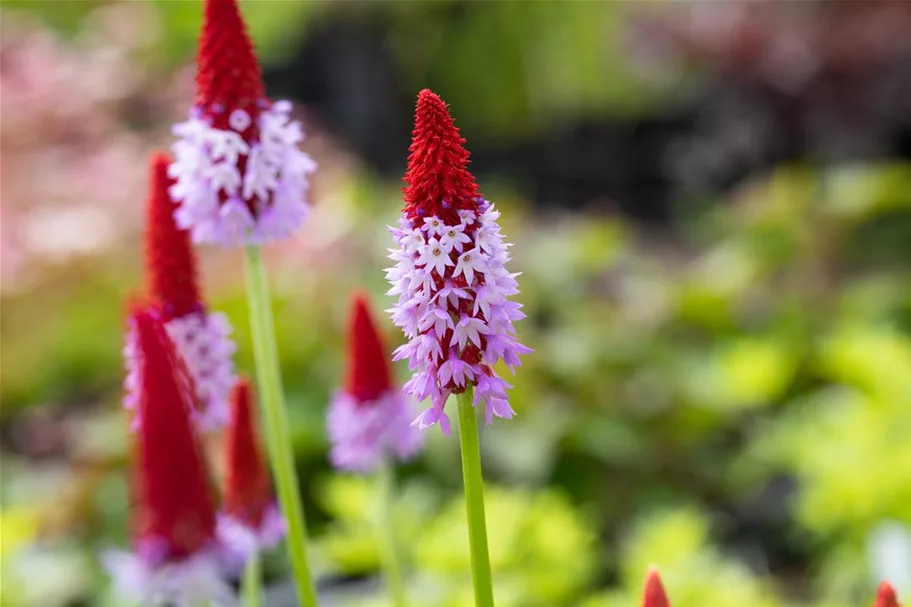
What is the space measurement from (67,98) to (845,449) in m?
2.38

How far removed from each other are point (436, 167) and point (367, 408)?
1.74 ft

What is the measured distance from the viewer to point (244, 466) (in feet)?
2.44

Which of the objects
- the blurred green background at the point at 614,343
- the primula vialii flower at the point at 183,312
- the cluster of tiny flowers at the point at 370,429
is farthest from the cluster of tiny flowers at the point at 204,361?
the blurred green background at the point at 614,343

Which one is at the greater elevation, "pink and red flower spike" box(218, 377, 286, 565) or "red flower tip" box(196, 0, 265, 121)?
"red flower tip" box(196, 0, 265, 121)

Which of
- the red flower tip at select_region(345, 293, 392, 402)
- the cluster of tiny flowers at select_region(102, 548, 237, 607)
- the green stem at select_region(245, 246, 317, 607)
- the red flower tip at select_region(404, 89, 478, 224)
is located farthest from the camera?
the red flower tip at select_region(345, 293, 392, 402)

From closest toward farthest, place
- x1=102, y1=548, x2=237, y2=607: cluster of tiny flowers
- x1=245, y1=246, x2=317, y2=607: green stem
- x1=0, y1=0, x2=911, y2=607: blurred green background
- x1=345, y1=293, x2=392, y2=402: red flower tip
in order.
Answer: x1=102, y1=548, x2=237, y2=607: cluster of tiny flowers
x1=245, y1=246, x2=317, y2=607: green stem
x1=345, y1=293, x2=392, y2=402: red flower tip
x1=0, y1=0, x2=911, y2=607: blurred green background

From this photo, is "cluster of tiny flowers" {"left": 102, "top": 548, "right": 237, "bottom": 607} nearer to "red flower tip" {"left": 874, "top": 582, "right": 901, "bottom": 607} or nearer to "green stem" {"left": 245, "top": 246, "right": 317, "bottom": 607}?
"green stem" {"left": 245, "top": 246, "right": 317, "bottom": 607}

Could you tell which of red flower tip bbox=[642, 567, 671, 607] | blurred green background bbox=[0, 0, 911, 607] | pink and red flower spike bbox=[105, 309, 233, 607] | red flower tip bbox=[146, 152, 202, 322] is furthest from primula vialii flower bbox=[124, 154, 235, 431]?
blurred green background bbox=[0, 0, 911, 607]

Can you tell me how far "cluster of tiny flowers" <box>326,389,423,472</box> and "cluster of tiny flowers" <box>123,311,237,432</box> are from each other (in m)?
0.22

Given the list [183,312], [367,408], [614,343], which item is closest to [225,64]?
[183,312]

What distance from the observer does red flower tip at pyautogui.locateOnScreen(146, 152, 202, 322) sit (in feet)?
2.23

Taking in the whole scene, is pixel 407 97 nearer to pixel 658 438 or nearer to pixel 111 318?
pixel 111 318

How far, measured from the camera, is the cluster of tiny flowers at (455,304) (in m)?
0.46

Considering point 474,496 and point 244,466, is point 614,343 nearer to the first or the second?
point 244,466
